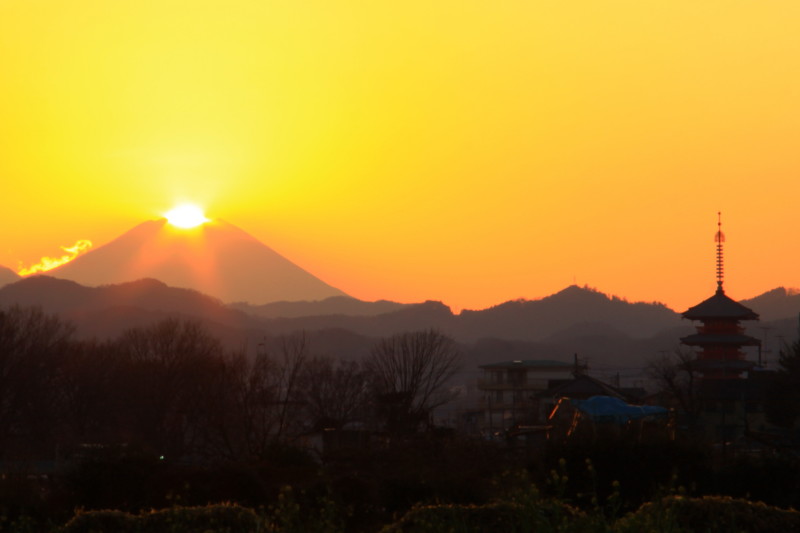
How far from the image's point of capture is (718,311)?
366 feet

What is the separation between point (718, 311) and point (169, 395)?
57.0 m

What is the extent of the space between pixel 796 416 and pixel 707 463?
42.2 meters

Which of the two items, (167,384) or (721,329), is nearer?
(167,384)

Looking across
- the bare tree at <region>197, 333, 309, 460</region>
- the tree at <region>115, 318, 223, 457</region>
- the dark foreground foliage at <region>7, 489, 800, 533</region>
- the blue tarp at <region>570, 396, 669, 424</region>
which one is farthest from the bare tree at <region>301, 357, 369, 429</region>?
the dark foreground foliage at <region>7, 489, 800, 533</region>

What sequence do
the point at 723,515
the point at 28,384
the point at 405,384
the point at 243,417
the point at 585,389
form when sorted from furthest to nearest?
the point at 585,389, the point at 405,384, the point at 28,384, the point at 243,417, the point at 723,515

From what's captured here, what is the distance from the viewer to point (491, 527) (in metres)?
15.7

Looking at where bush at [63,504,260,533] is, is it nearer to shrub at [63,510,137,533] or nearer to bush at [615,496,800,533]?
shrub at [63,510,137,533]

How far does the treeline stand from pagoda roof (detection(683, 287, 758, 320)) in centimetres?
3370

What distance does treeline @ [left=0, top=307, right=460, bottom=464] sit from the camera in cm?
6050

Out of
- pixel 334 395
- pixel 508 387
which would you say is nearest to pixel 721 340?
pixel 508 387

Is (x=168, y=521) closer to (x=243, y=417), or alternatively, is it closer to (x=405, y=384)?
(x=243, y=417)

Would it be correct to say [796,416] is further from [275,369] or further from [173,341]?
[173,341]

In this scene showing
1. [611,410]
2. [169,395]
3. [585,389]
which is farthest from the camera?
[585,389]

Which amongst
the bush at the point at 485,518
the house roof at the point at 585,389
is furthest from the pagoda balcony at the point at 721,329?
the bush at the point at 485,518
